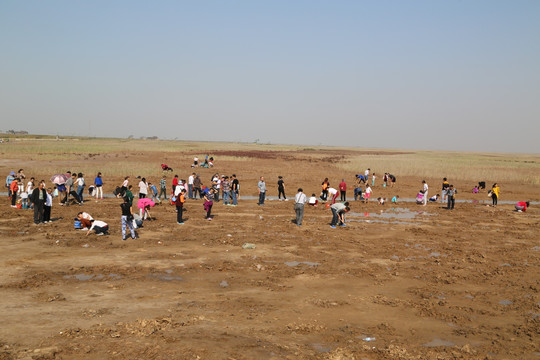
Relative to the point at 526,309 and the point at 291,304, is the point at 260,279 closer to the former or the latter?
the point at 291,304

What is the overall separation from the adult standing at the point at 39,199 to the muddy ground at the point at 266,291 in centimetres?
65

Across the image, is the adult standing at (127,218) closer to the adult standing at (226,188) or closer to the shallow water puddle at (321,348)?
the shallow water puddle at (321,348)

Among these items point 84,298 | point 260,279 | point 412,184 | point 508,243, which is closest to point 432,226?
point 508,243

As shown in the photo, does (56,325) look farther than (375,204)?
No

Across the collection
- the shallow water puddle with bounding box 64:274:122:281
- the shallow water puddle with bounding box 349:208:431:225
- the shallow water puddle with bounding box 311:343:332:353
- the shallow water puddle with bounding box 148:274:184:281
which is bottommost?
the shallow water puddle with bounding box 311:343:332:353

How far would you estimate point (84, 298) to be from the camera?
405 inches

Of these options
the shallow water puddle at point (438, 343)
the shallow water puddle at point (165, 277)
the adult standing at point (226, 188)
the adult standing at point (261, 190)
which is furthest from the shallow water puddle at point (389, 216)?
the shallow water puddle at point (438, 343)

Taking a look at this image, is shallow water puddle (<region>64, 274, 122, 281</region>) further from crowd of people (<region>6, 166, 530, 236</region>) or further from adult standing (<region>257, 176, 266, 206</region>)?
adult standing (<region>257, 176, 266, 206</region>)

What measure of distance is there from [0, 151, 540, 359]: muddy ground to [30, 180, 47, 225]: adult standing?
0.65 metres

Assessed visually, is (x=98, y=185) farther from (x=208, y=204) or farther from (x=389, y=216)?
(x=389, y=216)

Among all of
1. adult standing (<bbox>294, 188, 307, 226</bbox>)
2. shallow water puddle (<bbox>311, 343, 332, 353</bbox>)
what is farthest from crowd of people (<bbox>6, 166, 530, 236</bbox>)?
shallow water puddle (<bbox>311, 343, 332, 353</bbox>)

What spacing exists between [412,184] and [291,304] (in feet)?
116

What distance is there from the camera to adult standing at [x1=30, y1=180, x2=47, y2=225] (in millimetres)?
18031

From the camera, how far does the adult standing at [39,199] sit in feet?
59.2
